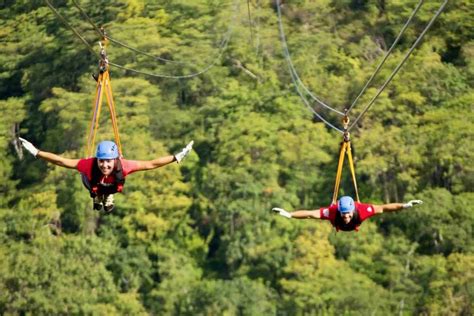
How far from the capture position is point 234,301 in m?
51.3

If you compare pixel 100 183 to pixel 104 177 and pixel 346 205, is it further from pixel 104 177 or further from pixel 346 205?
pixel 346 205

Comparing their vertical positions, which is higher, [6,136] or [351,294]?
[351,294]

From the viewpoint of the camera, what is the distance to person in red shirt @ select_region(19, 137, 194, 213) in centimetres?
1312

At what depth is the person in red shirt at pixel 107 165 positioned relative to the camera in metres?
13.1

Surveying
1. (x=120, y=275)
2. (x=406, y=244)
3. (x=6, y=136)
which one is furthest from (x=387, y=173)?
(x=6, y=136)

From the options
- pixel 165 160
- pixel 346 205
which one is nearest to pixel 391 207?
pixel 346 205

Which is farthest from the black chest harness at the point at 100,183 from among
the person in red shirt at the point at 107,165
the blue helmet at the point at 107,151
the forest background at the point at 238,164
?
the forest background at the point at 238,164

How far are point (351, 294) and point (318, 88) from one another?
54.8 feet

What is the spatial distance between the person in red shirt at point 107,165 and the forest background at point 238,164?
118ft

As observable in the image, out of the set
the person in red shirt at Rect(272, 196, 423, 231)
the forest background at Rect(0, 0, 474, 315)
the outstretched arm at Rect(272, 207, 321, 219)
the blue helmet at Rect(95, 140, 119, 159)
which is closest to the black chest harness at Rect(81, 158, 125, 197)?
the blue helmet at Rect(95, 140, 119, 159)

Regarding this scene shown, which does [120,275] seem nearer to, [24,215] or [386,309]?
[24,215]

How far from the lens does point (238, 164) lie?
197 ft

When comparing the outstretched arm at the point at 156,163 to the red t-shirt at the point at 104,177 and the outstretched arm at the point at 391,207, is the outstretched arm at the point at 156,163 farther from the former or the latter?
the outstretched arm at the point at 391,207

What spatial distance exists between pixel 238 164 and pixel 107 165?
4688 centimetres
